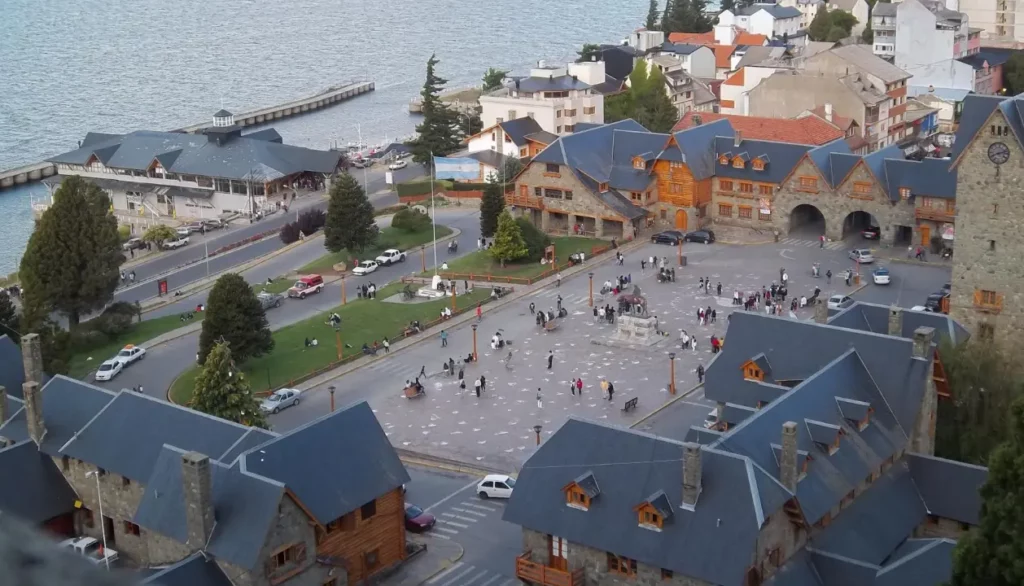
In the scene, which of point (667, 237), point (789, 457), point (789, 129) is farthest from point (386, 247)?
point (789, 457)

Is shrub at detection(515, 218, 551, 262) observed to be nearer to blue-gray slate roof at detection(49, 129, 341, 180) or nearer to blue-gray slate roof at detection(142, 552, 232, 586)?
blue-gray slate roof at detection(49, 129, 341, 180)

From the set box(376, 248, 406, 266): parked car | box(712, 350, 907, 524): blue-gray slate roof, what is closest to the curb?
box(712, 350, 907, 524): blue-gray slate roof

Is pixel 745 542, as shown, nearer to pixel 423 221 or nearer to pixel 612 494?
pixel 612 494

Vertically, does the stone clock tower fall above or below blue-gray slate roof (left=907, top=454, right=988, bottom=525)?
above

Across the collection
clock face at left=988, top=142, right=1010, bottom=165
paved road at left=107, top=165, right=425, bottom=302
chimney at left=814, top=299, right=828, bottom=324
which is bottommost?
paved road at left=107, top=165, right=425, bottom=302

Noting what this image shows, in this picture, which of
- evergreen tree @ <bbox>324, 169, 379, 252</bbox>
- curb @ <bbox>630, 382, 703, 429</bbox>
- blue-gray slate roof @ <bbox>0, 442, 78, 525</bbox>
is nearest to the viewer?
blue-gray slate roof @ <bbox>0, 442, 78, 525</bbox>


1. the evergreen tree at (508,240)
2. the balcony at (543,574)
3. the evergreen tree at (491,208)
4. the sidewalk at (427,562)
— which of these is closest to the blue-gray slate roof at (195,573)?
the sidewalk at (427,562)

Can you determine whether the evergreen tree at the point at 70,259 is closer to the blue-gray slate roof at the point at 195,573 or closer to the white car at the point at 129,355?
the white car at the point at 129,355
